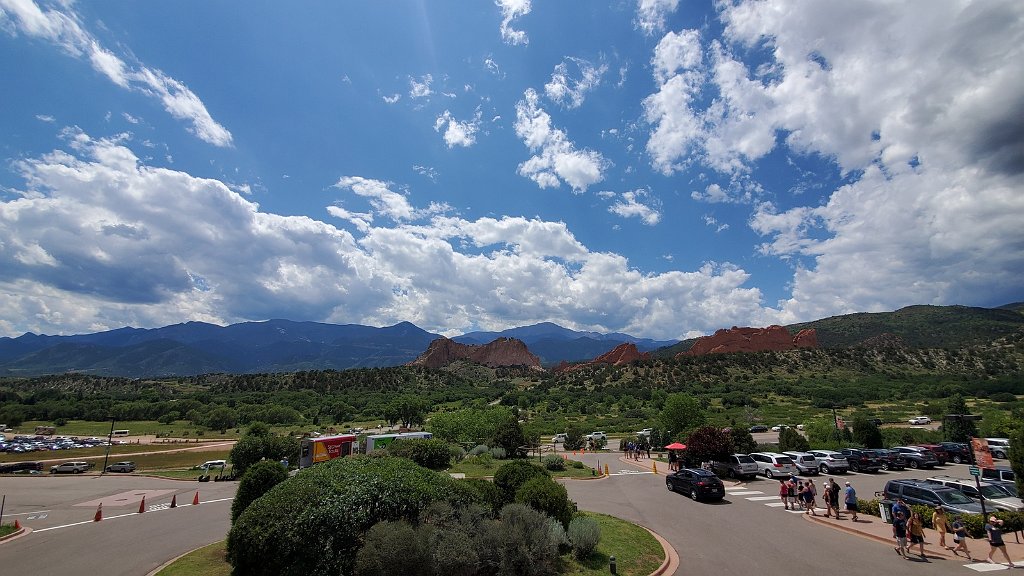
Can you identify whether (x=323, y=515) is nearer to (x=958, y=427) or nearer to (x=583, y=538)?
(x=583, y=538)

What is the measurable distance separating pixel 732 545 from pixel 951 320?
6066 inches

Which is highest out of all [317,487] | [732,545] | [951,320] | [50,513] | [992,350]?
[951,320]

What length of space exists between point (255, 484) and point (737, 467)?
23.3m

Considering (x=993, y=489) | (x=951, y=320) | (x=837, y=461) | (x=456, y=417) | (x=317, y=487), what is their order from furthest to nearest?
(x=951, y=320) < (x=456, y=417) < (x=837, y=461) < (x=993, y=489) < (x=317, y=487)

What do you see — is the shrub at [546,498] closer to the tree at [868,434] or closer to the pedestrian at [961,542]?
the pedestrian at [961,542]

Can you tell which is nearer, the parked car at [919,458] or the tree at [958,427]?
the parked car at [919,458]

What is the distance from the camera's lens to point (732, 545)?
535 inches

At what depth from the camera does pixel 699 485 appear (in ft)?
65.6

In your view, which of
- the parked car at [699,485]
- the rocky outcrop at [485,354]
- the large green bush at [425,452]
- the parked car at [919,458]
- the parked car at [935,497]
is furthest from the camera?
the rocky outcrop at [485,354]

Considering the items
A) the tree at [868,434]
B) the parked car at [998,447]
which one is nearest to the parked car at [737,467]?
the tree at [868,434]

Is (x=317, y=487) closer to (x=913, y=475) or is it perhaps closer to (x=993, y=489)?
(x=993, y=489)

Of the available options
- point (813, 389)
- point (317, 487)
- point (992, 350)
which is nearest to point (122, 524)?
point (317, 487)

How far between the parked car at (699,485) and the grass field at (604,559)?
651cm

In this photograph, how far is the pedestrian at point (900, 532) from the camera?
12.5m
